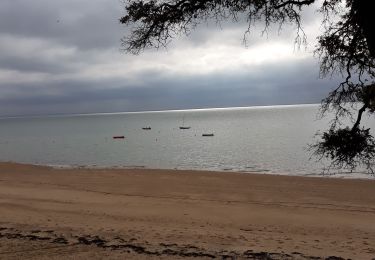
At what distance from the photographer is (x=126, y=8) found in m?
5.68

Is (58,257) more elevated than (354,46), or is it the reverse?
(354,46)

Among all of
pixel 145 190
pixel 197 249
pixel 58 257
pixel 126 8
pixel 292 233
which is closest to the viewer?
pixel 126 8

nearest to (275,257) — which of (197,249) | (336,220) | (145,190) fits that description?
(197,249)

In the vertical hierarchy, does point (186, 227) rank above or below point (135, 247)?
below

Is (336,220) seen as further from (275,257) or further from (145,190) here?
(145,190)

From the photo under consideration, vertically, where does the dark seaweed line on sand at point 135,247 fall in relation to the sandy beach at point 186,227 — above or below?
above

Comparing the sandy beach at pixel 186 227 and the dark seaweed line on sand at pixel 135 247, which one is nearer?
the dark seaweed line on sand at pixel 135 247

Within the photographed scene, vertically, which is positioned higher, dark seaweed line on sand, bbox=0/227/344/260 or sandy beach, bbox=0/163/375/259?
dark seaweed line on sand, bbox=0/227/344/260

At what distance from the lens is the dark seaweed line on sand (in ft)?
23.2

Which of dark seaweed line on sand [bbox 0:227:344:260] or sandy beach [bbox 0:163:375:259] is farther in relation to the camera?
sandy beach [bbox 0:163:375:259]

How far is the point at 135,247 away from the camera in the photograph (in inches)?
293

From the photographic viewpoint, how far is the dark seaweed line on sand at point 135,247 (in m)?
7.09

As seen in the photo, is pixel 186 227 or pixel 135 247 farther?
pixel 186 227

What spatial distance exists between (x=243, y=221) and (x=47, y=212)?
5707 mm
